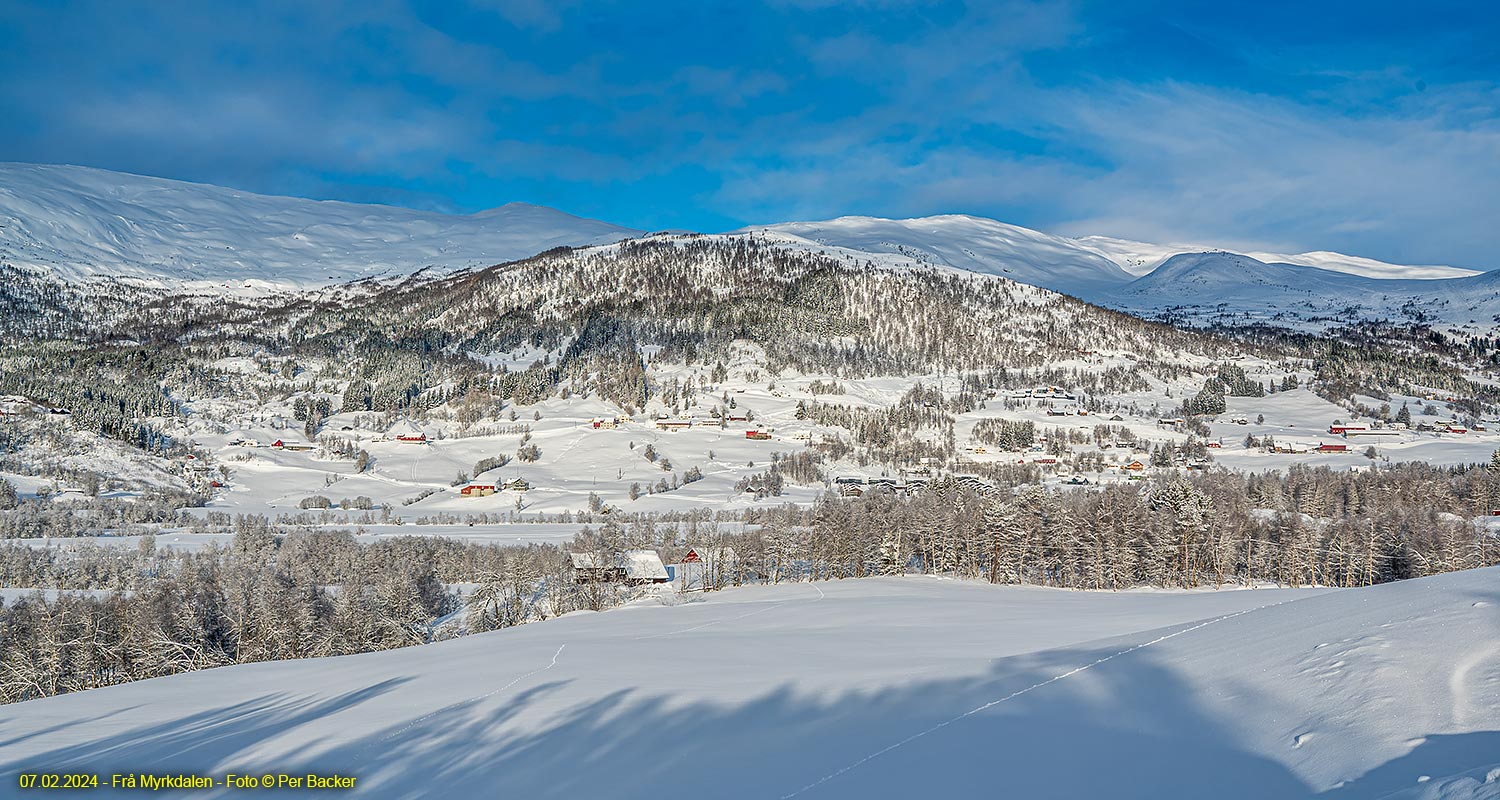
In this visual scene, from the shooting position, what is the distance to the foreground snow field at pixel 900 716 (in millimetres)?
8906

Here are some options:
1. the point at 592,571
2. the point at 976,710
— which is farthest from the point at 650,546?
the point at 976,710

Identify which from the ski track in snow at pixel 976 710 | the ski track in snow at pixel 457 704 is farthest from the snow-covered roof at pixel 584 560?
the ski track in snow at pixel 976 710

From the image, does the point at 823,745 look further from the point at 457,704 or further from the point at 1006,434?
the point at 1006,434

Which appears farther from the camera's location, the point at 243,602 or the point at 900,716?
the point at 243,602

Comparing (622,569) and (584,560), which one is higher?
(584,560)

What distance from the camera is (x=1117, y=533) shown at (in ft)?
183

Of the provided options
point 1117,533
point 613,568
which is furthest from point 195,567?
point 1117,533

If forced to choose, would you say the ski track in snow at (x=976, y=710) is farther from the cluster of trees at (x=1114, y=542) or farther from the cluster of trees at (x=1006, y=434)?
the cluster of trees at (x=1006, y=434)

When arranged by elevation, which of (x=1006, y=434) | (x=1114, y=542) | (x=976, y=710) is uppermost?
(x=1006, y=434)

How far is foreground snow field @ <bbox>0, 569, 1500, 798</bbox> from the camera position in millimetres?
8906

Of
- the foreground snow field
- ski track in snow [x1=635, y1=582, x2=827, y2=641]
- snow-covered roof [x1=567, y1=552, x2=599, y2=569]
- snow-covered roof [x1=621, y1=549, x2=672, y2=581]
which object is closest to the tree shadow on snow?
the foreground snow field

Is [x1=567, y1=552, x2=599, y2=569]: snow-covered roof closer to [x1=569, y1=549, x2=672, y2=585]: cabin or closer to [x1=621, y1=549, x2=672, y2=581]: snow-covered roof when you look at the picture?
[x1=569, y1=549, x2=672, y2=585]: cabin

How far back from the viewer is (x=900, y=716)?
43.8 ft

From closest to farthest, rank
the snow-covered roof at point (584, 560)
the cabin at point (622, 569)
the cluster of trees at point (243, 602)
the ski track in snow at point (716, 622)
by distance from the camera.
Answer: the ski track in snow at point (716, 622), the cluster of trees at point (243, 602), the cabin at point (622, 569), the snow-covered roof at point (584, 560)
